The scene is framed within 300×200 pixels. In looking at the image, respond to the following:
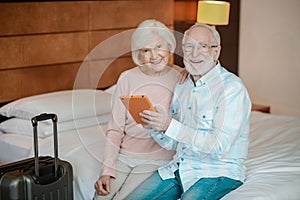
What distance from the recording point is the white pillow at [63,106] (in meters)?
2.99

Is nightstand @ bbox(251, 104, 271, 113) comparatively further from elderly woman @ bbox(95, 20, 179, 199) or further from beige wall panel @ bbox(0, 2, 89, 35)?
elderly woman @ bbox(95, 20, 179, 199)

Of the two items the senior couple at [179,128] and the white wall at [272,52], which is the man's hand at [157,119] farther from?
the white wall at [272,52]

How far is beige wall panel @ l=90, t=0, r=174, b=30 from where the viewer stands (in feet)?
11.7

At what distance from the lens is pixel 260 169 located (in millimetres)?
2355

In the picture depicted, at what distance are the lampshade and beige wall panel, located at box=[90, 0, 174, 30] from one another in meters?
0.23

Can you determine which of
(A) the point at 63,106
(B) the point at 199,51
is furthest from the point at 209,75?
(A) the point at 63,106

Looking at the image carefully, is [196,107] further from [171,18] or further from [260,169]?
[171,18]

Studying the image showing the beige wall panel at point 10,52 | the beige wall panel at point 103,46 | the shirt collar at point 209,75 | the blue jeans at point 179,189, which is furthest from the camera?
the beige wall panel at point 103,46

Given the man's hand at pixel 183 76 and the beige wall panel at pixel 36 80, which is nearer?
the man's hand at pixel 183 76

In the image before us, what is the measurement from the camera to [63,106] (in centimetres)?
304

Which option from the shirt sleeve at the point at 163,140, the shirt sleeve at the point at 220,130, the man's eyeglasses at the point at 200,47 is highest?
the man's eyeglasses at the point at 200,47

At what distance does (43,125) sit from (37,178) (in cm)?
93

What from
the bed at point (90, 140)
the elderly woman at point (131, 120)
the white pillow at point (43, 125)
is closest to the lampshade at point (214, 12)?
the bed at point (90, 140)

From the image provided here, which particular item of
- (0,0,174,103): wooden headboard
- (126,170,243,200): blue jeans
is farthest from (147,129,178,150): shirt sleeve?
(0,0,174,103): wooden headboard
